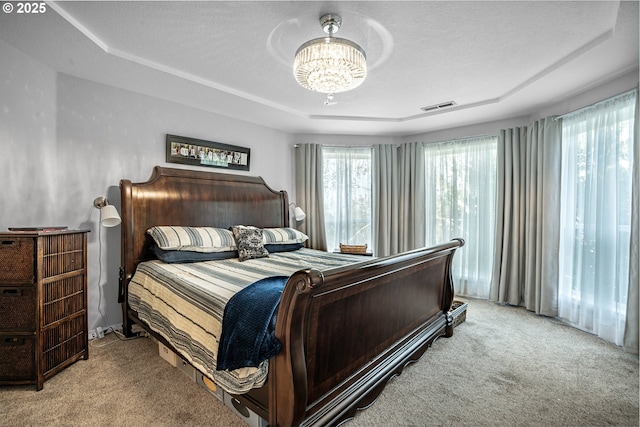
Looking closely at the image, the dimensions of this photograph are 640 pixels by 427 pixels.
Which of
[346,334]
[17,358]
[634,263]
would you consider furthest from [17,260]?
[634,263]

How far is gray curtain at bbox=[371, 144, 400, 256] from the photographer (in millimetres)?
4676

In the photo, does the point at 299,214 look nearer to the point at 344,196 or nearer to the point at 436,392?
the point at 344,196

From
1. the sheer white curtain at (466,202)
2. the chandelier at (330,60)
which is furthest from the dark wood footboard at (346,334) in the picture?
the sheer white curtain at (466,202)

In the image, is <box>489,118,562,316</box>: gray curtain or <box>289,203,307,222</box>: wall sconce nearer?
<box>489,118,562,316</box>: gray curtain

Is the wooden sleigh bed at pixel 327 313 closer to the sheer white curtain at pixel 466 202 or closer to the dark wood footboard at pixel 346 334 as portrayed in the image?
the dark wood footboard at pixel 346 334

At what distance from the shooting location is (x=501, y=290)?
3779 mm

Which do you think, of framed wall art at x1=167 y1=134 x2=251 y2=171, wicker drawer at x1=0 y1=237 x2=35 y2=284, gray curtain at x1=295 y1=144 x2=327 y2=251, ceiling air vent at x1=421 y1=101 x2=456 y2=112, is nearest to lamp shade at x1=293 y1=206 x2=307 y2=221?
gray curtain at x1=295 y1=144 x2=327 y2=251

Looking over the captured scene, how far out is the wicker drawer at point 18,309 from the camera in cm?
197

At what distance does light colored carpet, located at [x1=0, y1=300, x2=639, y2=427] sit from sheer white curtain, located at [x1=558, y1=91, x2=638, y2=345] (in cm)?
38

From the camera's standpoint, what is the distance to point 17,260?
1.97 metres

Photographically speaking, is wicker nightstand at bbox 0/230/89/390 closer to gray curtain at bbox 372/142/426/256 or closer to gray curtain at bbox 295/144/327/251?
gray curtain at bbox 295/144/327/251

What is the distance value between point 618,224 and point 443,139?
228 cm

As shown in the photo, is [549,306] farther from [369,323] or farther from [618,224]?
[369,323]

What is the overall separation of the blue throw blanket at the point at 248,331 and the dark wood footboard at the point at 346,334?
2.7 inches
